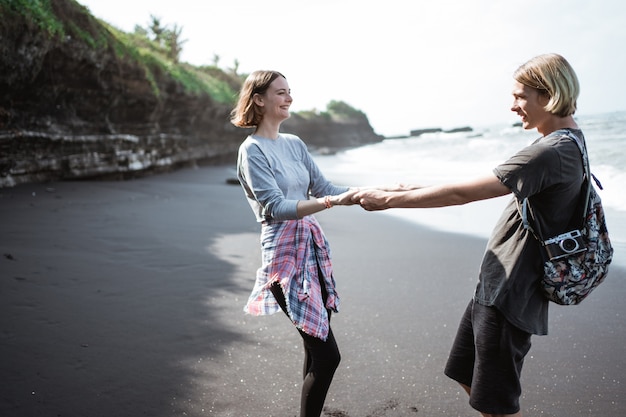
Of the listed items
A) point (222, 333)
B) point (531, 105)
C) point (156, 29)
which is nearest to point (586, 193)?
point (531, 105)

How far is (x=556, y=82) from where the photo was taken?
1912mm

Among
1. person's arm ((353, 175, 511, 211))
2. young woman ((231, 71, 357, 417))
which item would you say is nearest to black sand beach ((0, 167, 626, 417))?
young woman ((231, 71, 357, 417))

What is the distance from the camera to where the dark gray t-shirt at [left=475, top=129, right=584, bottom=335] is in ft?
5.90

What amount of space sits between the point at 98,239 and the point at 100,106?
7784mm

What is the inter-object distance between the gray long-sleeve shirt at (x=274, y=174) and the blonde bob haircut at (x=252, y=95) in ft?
0.54

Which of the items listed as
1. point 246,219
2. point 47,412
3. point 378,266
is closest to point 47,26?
point 246,219

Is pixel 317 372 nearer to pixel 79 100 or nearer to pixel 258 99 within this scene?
pixel 258 99

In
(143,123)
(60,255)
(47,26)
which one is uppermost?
(47,26)

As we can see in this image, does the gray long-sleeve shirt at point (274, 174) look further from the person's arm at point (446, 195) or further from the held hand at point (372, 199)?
the person's arm at point (446, 195)

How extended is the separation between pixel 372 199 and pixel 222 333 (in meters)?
2.02

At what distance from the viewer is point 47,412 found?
104 inches

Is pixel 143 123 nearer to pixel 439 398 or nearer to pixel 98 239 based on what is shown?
pixel 98 239

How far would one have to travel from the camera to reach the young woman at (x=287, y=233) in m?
2.44

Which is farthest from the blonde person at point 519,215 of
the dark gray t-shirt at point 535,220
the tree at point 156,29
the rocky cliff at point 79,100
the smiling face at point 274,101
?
the tree at point 156,29
